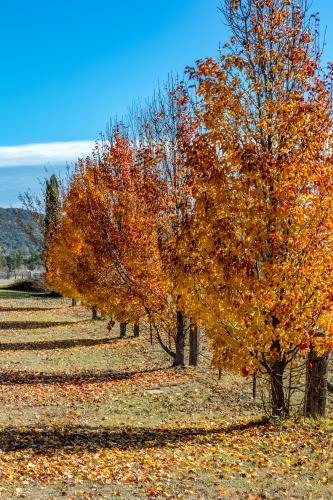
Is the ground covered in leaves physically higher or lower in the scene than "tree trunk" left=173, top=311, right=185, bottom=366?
lower

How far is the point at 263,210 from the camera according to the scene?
389 inches

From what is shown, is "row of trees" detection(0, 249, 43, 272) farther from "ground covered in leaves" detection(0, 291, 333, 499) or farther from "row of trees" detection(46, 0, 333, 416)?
"row of trees" detection(46, 0, 333, 416)

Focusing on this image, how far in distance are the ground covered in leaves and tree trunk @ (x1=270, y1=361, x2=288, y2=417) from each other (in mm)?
360

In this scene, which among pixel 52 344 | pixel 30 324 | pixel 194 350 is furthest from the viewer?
pixel 30 324

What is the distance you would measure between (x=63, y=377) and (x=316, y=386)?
368 inches

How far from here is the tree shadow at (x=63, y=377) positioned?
17359 mm

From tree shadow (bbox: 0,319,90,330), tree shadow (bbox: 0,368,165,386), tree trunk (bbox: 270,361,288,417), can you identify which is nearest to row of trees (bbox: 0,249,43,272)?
tree shadow (bbox: 0,319,90,330)

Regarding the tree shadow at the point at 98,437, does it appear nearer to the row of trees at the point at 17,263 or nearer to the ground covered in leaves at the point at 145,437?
the ground covered in leaves at the point at 145,437

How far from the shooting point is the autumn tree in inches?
384

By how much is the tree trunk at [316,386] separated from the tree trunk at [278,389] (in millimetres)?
514

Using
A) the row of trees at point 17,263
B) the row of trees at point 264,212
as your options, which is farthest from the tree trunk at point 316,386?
the row of trees at point 17,263

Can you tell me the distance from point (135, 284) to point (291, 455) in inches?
362

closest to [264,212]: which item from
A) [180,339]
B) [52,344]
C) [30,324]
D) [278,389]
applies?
[278,389]

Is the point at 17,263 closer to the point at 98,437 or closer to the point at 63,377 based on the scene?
the point at 63,377
